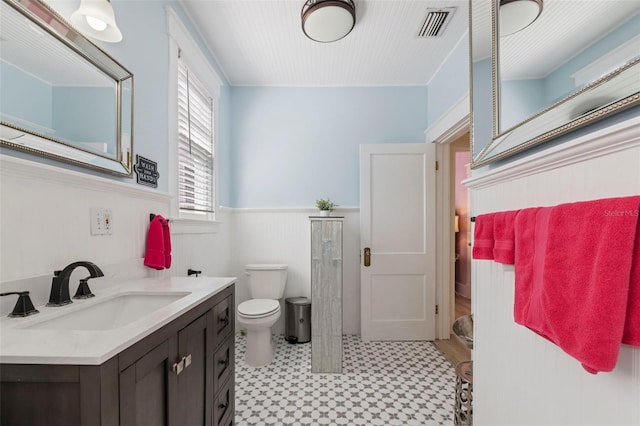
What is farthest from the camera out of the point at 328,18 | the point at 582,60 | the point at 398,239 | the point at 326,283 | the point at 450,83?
the point at 398,239

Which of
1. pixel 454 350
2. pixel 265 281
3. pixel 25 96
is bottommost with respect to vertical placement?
pixel 454 350

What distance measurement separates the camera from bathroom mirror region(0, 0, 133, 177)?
2.86 feet

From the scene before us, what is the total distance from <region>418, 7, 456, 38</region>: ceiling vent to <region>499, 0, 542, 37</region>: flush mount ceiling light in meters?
0.87

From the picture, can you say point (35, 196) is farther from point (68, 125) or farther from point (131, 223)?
point (131, 223)

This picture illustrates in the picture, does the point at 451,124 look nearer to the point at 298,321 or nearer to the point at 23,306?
the point at 298,321

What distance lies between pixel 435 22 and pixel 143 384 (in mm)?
2650

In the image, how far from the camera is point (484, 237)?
111 centimetres

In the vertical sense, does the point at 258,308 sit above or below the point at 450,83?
below

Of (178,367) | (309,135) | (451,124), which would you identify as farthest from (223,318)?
(451,124)

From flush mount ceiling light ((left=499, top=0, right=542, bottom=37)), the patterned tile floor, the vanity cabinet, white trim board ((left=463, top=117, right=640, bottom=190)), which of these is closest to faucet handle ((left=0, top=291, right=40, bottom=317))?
the vanity cabinet

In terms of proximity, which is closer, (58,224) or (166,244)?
(58,224)

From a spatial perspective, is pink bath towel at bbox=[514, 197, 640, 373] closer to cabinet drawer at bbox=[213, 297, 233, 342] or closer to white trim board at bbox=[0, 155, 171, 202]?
cabinet drawer at bbox=[213, 297, 233, 342]

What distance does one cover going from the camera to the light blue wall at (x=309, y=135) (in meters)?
2.94

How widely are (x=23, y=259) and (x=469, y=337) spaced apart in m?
2.01
